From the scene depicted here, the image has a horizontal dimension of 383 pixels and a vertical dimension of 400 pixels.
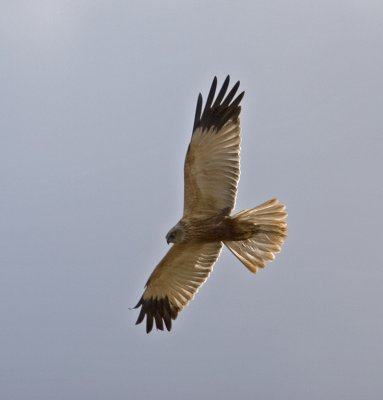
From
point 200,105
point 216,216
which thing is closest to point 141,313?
point 216,216

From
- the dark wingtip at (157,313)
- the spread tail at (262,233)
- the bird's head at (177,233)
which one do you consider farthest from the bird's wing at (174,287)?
the spread tail at (262,233)

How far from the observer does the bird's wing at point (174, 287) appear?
13.1 m

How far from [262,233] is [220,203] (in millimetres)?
568

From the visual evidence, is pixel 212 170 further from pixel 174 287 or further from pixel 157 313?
pixel 157 313

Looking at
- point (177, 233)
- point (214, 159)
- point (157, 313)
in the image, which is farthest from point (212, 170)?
point (157, 313)

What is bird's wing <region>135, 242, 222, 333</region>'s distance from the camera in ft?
43.0

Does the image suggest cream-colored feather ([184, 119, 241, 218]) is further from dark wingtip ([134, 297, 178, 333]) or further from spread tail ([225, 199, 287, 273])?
dark wingtip ([134, 297, 178, 333])

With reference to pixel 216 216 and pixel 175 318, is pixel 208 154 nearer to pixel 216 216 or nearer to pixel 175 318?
pixel 216 216

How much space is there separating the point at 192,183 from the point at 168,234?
24.6 inches

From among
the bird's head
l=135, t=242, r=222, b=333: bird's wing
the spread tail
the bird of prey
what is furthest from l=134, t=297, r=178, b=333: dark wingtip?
the spread tail

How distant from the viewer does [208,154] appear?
496 inches

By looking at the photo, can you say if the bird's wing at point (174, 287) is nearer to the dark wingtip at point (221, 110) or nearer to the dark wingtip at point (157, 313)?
the dark wingtip at point (157, 313)

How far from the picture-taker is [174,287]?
43.2ft

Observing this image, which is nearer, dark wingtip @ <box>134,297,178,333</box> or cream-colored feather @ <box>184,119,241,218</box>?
cream-colored feather @ <box>184,119,241,218</box>
